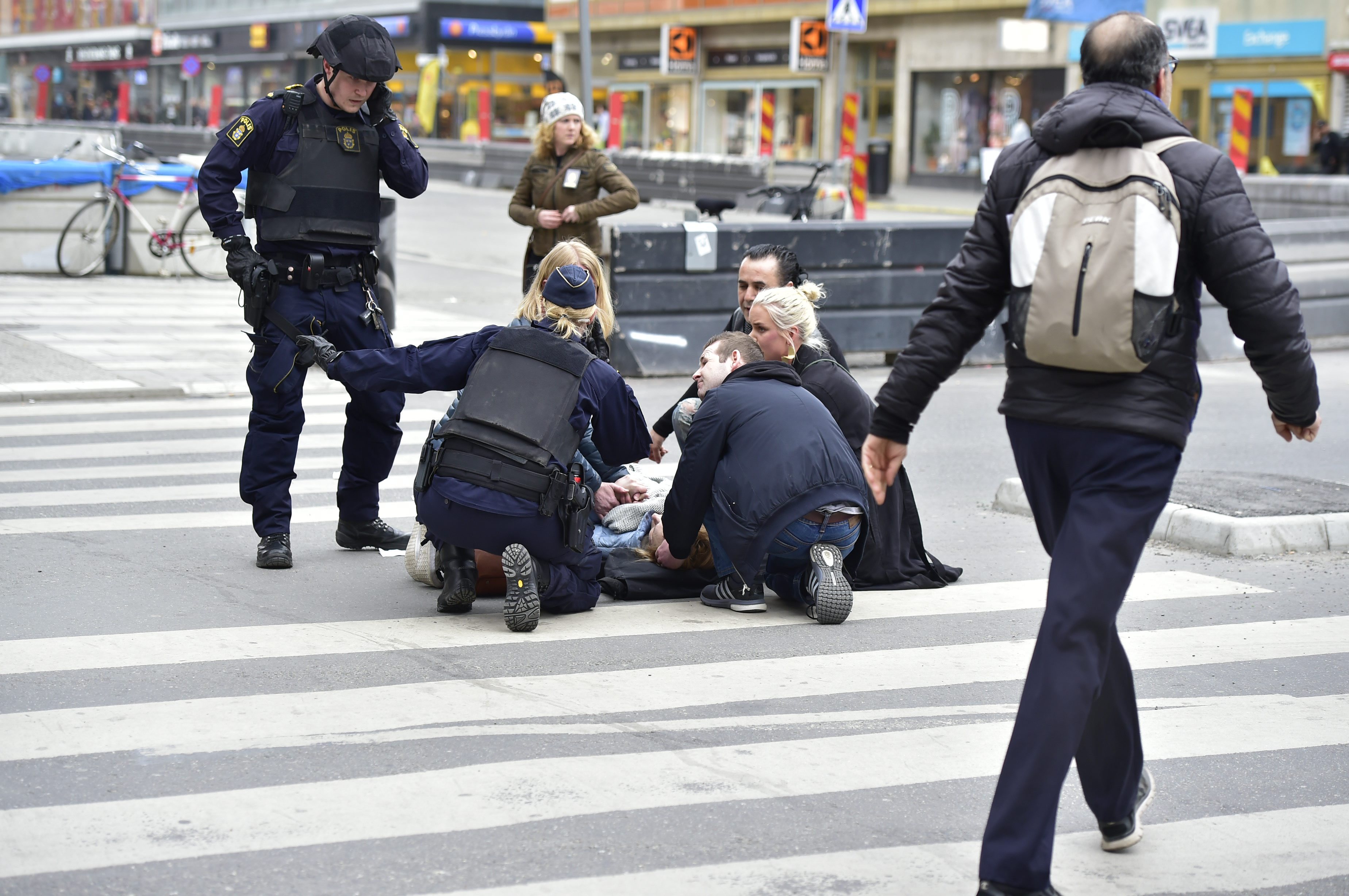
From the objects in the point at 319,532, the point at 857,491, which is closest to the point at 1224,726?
the point at 857,491

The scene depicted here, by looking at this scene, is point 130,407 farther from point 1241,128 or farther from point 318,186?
point 1241,128

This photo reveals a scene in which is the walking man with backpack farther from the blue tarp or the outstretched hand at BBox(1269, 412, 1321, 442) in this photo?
the blue tarp

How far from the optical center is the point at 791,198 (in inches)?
805

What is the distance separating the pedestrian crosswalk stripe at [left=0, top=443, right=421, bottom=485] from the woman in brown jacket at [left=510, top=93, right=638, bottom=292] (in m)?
2.00

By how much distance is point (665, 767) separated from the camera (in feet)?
13.6

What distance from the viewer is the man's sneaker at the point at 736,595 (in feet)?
19.4

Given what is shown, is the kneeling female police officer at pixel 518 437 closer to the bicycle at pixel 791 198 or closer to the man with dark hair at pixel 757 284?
the man with dark hair at pixel 757 284

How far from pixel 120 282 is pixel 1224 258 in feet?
49.6

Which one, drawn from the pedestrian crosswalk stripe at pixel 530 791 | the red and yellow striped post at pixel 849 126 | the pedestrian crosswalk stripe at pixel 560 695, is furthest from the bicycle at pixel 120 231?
the pedestrian crosswalk stripe at pixel 530 791

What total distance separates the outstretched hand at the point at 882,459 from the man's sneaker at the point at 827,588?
86.3 inches

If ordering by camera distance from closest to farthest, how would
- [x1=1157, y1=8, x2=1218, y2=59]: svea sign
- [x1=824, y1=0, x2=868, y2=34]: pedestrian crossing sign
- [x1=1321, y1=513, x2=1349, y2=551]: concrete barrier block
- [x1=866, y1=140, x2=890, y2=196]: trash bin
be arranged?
1. [x1=1321, y1=513, x2=1349, y2=551]: concrete barrier block
2. [x1=824, y1=0, x2=868, y2=34]: pedestrian crossing sign
3. [x1=1157, y1=8, x2=1218, y2=59]: svea sign
4. [x1=866, y1=140, x2=890, y2=196]: trash bin

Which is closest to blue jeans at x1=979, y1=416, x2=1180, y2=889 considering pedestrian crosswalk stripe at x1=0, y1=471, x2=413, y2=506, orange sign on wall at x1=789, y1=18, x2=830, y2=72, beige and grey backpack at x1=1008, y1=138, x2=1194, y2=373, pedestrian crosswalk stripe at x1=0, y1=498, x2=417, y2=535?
beige and grey backpack at x1=1008, y1=138, x2=1194, y2=373

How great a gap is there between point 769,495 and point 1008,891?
2.60m

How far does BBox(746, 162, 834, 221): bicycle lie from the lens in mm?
19438
